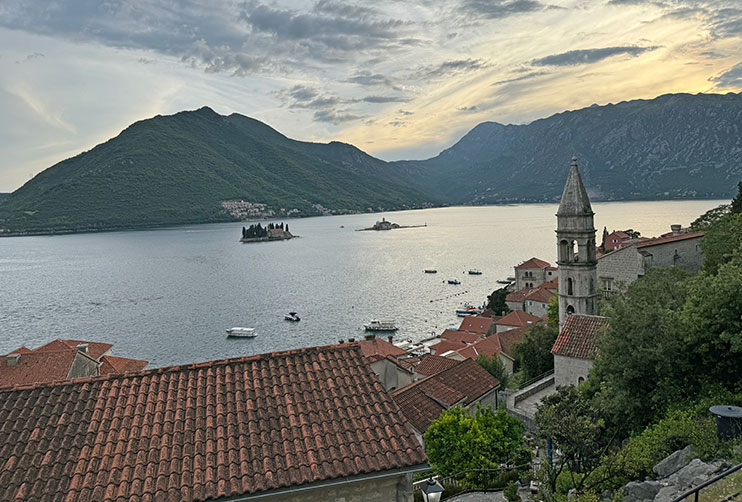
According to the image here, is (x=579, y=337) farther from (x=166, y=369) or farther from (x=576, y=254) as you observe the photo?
(x=166, y=369)

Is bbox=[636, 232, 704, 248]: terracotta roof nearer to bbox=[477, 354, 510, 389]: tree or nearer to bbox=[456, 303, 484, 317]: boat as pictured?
bbox=[477, 354, 510, 389]: tree

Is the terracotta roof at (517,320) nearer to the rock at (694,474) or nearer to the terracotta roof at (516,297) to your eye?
the terracotta roof at (516,297)

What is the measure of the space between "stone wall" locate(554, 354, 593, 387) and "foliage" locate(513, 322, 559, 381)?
26.2 ft

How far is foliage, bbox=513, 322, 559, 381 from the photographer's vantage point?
1243 inches

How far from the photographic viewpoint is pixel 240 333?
63.2 m

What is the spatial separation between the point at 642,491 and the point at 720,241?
2889cm

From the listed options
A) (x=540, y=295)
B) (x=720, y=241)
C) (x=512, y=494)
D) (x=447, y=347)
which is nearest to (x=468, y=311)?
(x=540, y=295)

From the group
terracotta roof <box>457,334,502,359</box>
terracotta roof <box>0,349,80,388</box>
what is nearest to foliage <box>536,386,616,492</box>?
terracotta roof <box>0,349,80,388</box>

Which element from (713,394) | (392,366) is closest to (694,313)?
(713,394)

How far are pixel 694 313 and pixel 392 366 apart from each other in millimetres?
23219

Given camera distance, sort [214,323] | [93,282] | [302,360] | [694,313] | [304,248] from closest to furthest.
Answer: [302,360] < [694,313] < [214,323] < [93,282] < [304,248]

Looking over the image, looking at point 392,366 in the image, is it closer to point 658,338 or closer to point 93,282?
point 658,338

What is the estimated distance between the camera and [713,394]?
1302 centimetres

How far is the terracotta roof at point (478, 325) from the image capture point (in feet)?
178
